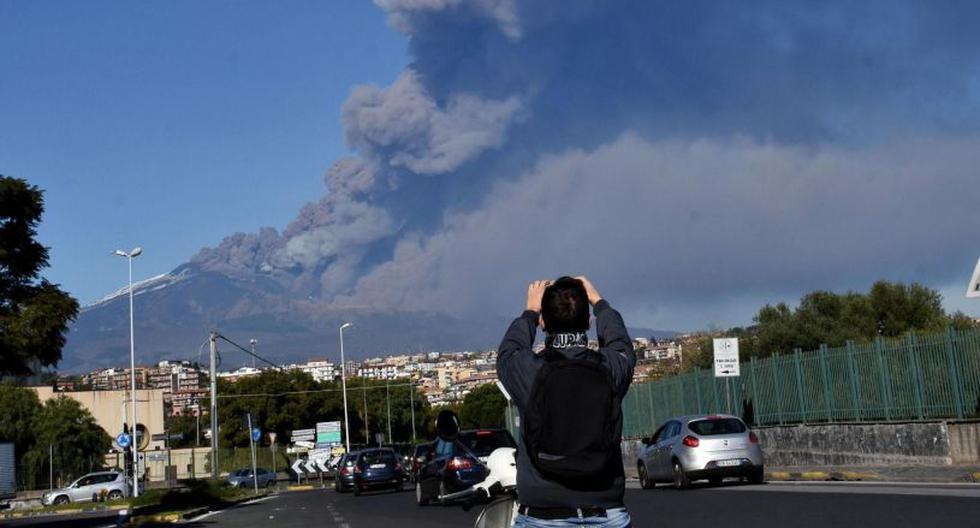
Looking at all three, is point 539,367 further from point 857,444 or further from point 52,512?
point 52,512

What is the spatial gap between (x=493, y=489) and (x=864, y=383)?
2303cm

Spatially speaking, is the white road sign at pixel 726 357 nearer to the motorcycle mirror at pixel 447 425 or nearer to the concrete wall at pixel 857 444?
the concrete wall at pixel 857 444

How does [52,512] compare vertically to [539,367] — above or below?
below

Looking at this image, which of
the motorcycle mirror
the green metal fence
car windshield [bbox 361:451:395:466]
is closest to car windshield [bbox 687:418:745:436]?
the green metal fence

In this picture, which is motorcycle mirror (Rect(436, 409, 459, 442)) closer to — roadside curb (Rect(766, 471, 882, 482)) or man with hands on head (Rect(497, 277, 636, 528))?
man with hands on head (Rect(497, 277, 636, 528))

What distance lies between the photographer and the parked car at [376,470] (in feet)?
128

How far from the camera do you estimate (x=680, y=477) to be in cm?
2434

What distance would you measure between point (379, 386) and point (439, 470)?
326 feet

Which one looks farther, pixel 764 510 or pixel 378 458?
pixel 378 458

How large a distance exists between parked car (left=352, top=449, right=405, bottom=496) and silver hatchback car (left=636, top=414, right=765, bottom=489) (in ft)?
53.0

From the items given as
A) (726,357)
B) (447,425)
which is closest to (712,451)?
(726,357)

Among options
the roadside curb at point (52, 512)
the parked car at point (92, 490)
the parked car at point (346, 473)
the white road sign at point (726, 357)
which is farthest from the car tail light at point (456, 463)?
the parked car at point (92, 490)

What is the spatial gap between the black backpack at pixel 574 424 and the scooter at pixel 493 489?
91 centimetres

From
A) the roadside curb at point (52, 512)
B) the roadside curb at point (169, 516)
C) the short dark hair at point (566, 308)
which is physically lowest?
the roadside curb at point (52, 512)
